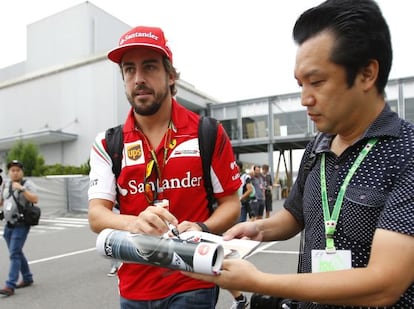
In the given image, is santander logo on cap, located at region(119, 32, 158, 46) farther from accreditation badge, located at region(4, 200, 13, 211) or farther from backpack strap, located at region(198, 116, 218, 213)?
accreditation badge, located at region(4, 200, 13, 211)

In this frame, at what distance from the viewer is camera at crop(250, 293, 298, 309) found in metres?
1.61

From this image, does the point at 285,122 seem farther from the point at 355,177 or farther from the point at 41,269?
the point at 355,177

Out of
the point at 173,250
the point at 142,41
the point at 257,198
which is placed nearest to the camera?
the point at 173,250

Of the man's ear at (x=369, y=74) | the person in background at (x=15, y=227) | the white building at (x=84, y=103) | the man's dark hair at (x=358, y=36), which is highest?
the white building at (x=84, y=103)

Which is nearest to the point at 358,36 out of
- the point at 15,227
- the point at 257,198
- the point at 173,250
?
the point at 173,250

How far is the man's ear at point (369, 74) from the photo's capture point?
1261 millimetres

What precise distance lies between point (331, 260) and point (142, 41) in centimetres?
129

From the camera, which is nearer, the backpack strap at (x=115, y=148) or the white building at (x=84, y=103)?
the backpack strap at (x=115, y=148)

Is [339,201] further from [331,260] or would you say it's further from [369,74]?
[369,74]

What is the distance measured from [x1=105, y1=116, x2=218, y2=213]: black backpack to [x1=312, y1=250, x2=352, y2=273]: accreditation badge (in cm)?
77

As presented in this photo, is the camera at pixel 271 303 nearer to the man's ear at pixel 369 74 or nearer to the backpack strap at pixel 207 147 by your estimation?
the backpack strap at pixel 207 147

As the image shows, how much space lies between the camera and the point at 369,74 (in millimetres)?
1269

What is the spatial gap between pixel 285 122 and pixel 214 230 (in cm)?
2766

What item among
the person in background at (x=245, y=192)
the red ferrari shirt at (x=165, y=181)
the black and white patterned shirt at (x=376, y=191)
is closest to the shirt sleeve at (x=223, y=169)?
the red ferrari shirt at (x=165, y=181)
